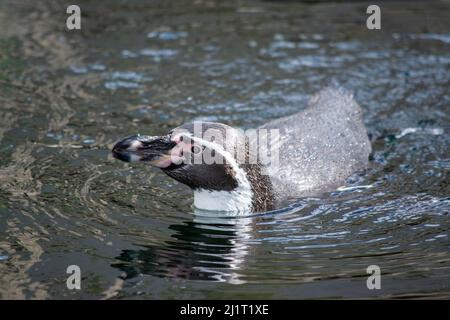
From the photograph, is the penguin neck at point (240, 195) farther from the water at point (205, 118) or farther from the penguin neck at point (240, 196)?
the water at point (205, 118)

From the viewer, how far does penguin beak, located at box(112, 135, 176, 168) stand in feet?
22.5

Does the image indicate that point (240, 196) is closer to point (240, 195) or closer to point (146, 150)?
point (240, 195)

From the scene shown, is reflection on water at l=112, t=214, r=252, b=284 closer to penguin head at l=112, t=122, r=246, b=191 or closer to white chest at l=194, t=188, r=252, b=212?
white chest at l=194, t=188, r=252, b=212

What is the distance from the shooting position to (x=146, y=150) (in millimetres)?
6879

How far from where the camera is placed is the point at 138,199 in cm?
766

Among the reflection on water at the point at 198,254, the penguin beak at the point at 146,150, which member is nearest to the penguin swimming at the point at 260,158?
the penguin beak at the point at 146,150

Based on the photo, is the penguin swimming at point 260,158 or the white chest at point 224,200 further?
the white chest at point 224,200

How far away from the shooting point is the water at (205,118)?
6.28m

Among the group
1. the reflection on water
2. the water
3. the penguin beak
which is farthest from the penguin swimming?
the reflection on water

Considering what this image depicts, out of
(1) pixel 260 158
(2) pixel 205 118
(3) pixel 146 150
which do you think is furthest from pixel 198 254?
(2) pixel 205 118

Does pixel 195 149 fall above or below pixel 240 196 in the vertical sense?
above

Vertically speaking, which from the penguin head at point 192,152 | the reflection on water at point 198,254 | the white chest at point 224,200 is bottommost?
the reflection on water at point 198,254

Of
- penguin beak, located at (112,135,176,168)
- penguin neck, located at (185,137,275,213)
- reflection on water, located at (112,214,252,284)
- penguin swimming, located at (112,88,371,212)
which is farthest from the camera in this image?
penguin neck, located at (185,137,275,213)

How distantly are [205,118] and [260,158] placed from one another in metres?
2.16
